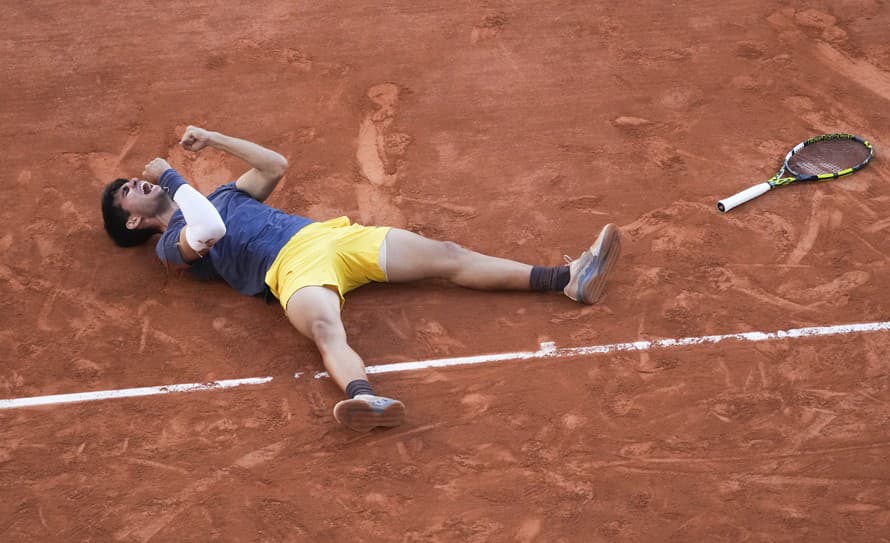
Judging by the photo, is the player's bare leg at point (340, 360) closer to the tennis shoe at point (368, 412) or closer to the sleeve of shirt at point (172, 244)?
the tennis shoe at point (368, 412)

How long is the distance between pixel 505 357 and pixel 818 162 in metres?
3.11

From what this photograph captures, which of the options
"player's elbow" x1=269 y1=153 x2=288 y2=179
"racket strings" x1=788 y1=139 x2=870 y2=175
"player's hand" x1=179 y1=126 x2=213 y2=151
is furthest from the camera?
"racket strings" x1=788 y1=139 x2=870 y2=175

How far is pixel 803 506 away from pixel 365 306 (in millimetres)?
3063

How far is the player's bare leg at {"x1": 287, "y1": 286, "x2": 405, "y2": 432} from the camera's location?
6.28m

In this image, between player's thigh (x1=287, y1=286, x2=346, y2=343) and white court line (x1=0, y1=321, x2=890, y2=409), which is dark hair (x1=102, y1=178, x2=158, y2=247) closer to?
white court line (x1=0, y1=321, x2=890, y2=409)

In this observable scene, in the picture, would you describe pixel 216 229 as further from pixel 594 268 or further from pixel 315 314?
pixel 594 268

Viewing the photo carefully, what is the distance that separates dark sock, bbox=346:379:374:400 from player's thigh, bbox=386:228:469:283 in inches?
41.1

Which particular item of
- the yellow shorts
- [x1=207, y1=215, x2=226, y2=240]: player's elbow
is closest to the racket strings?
the yellow shorts

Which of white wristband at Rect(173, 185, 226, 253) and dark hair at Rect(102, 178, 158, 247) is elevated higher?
white wristband at Rect(173, 185, 226, 253)

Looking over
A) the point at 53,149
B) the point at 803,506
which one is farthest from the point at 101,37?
the point at 803,506

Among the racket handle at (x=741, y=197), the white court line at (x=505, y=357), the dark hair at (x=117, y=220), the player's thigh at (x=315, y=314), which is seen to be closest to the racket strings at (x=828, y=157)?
the racket handle at (x=741, y=197)

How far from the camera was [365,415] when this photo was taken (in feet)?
20.6

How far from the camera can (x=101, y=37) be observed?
973 cm

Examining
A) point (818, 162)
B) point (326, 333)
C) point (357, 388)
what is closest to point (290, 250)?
point (326, 333)
